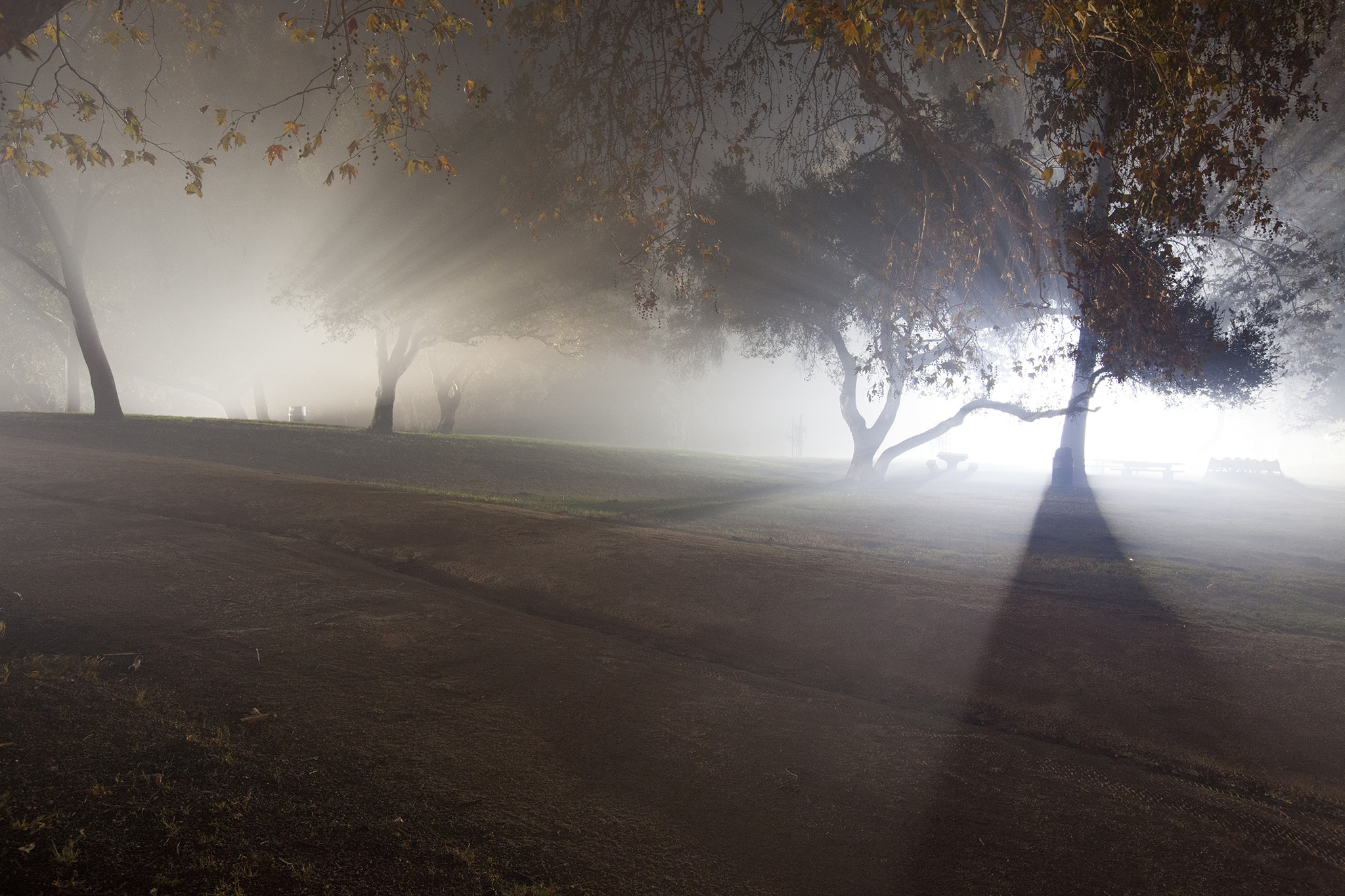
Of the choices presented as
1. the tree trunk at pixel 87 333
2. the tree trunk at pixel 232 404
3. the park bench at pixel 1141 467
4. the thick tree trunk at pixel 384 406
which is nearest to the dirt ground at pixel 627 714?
the tree trunk at pixel 87 333

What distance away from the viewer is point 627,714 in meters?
4.14

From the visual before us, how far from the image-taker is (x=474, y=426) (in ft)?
162

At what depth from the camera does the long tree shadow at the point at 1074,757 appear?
2896 mm

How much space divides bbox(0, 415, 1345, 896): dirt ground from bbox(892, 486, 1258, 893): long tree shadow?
0.07ft

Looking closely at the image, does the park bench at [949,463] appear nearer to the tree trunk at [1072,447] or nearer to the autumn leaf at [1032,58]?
the tree trunk at [1072,447]

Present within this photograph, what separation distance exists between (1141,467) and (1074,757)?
43.8m

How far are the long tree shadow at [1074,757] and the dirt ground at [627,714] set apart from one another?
0.07 ft

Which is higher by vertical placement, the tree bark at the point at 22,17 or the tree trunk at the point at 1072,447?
the tree bark at the point at 22,17

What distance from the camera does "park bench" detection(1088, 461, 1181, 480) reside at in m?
38.3

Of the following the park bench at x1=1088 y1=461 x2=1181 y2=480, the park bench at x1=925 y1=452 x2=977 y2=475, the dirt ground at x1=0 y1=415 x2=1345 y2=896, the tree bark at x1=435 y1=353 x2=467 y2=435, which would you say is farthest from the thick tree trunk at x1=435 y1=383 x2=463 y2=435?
the park bench at x1=1088 y1=461 x2=1181 y2=480

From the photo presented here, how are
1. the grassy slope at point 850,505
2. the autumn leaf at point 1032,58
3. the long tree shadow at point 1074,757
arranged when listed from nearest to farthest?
1. the long tree shadow at point 1074,757
2. the autumn leaf at point 1032,58
3. the grassy slope at point 850,505

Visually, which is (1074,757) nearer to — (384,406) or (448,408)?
(384,406)

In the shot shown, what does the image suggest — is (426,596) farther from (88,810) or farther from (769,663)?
(88,810)

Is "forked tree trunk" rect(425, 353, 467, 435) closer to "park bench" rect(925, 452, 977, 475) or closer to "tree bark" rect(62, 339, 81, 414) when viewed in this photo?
"tree bark" rect(62, 339, 81, 414)
